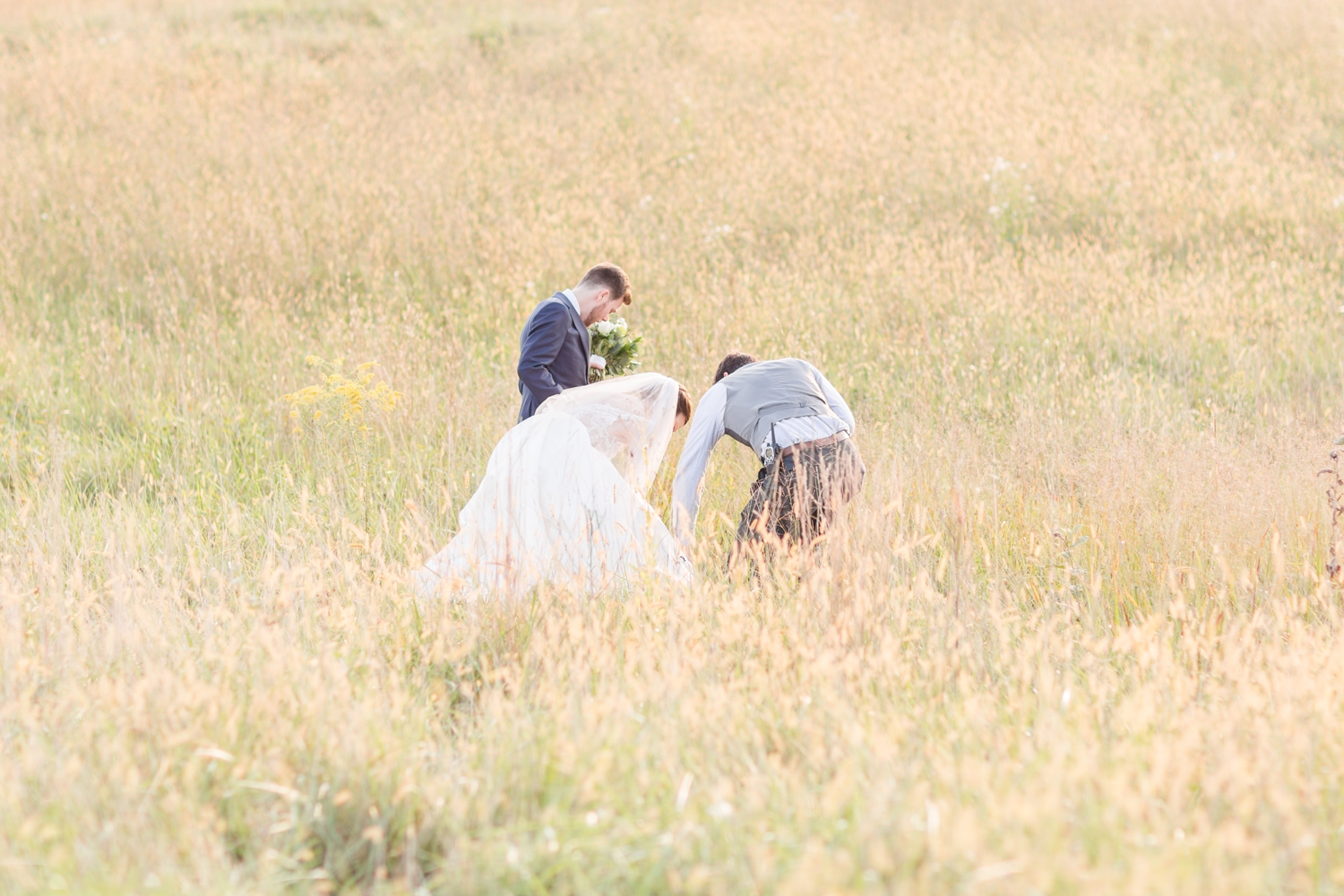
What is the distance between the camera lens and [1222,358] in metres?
6.48

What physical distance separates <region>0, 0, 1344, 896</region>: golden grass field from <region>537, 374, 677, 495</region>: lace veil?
1.51 ft

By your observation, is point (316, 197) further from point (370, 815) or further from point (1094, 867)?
point (1094, 867)

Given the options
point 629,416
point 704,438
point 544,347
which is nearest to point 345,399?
point 544,347

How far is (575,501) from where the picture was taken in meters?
4.08

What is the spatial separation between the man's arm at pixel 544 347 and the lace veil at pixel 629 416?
10 cm

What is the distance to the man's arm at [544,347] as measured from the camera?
14.7ft

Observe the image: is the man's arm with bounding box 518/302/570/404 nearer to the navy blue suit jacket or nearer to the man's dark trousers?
the navy blue suit jacket

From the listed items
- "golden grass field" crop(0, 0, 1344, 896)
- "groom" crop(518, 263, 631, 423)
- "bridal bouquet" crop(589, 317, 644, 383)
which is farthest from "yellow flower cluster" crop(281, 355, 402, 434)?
"bridal bouquet" crop(589, 317, 644, 383)

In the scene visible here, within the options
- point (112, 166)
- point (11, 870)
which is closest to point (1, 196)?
point (112, 166)

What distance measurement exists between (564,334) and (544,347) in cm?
11

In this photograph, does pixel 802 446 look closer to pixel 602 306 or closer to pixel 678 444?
pixel 602 306

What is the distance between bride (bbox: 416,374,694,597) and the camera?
3408 millimetres

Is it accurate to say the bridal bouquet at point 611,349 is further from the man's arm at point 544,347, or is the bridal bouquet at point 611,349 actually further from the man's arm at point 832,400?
the man's arm at point 832,400

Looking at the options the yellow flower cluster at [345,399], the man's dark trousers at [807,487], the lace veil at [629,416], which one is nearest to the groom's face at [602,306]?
the lace veil at [629,416]
